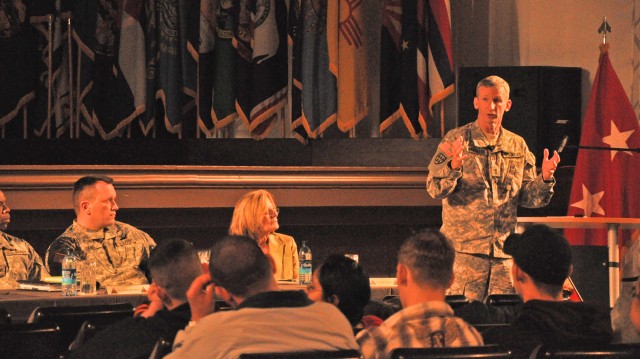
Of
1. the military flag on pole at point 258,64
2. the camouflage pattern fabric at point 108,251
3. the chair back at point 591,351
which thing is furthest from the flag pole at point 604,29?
the chair back at point 591,351

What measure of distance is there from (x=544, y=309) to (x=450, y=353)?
1.88 feet

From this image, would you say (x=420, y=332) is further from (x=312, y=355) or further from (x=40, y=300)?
(x=40, y=300)

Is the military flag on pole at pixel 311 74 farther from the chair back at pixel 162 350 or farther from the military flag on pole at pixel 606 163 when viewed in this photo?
the chair back at pixel 162 350

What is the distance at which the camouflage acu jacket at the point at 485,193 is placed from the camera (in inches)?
215

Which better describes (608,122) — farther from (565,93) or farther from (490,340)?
(490,340)

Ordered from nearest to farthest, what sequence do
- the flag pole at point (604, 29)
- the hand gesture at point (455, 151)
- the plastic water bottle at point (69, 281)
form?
the plastic water bottle at point (69, 281)
the hand gesture at point (455, 151)
the flag pole at point (604, 29)

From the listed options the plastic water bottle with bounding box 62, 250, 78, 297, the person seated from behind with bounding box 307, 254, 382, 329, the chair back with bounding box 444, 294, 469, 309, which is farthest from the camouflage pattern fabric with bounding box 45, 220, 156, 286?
the person seated from behind with bounding box 307, 254, 382, 329

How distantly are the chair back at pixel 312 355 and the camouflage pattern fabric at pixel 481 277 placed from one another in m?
2.87

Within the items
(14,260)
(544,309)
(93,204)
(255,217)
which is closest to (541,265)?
(544,309)

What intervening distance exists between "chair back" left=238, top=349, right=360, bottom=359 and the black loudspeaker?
5404 mm

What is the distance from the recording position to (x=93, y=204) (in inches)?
217

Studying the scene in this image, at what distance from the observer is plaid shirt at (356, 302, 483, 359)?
2.82 m

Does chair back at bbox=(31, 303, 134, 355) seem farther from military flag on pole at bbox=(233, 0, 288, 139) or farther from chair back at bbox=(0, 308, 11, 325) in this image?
military flag on pole at bbox=(233, 0, 288, 139)

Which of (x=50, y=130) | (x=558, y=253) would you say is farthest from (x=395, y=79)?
(x=558, y=253)
